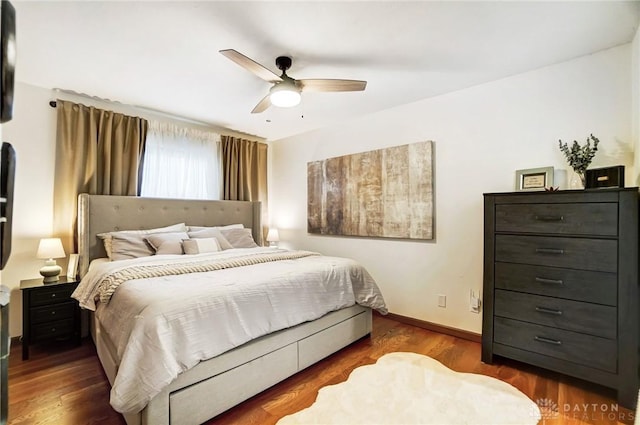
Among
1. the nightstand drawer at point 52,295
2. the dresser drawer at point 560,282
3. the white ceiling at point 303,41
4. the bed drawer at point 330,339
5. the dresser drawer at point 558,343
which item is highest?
the white ceiling at point 303,41

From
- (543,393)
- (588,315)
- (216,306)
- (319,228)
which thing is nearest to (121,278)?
(216,306)

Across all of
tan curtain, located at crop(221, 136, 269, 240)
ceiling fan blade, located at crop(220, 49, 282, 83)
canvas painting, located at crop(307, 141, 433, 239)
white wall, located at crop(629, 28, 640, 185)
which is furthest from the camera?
tan curtain, located at crop(221, 136, 269, 240)

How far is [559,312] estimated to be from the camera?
201 cm

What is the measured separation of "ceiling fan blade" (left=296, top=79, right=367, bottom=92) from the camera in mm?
2176

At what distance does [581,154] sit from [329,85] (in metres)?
1.96

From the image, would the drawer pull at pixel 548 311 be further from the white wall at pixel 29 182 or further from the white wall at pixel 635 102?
the white wall at pixel 29 182

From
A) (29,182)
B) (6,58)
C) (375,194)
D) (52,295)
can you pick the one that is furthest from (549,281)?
(29,182)

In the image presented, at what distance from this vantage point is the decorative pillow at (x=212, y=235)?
3256 millimetres

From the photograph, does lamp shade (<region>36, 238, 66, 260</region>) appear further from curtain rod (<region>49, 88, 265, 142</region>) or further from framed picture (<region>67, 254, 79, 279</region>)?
curtain rod (<region>49, 88, 265, 142</region>)

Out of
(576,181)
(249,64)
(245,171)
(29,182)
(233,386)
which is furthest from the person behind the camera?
(245,171)

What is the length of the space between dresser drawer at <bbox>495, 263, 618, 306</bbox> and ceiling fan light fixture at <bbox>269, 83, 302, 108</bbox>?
82.0 inches

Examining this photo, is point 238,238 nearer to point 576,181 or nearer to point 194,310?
point 194,310

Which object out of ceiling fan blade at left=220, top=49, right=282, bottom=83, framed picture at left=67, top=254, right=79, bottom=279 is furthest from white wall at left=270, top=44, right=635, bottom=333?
framed picture at left=67, top=254, right=79, bottom=279

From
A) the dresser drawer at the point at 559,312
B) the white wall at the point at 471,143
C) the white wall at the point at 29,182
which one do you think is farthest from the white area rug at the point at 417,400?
the white wall at the point at 29,182
